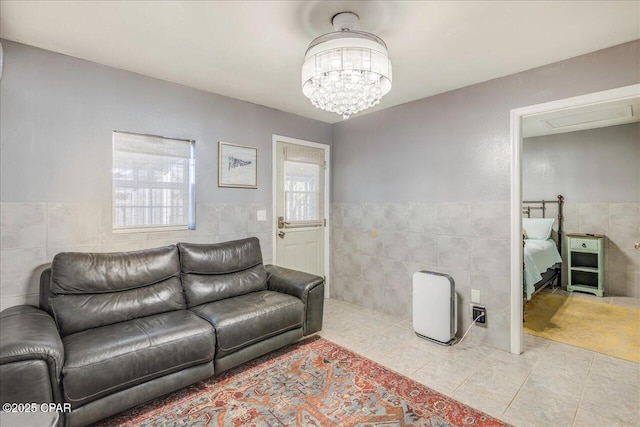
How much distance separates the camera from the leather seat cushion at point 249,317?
2.18m

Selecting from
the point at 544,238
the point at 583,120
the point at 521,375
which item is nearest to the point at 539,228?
the point at 544,238

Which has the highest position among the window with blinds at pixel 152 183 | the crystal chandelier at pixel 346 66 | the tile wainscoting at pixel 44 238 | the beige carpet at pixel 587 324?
the crystal chandelier at pixel 346 66

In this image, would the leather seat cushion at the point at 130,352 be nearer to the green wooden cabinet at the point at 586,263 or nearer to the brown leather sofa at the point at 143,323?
the brown leather sofa at the point at 143,323

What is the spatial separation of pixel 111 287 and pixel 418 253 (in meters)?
2.83

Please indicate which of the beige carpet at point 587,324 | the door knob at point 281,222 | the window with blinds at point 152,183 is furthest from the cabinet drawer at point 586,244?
the window with blinds at point 152,183

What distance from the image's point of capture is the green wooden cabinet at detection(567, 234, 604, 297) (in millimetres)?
4242

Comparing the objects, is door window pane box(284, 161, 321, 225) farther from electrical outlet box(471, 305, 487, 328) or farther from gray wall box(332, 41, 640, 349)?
electrical outlet box(471, 305, 487, 328)

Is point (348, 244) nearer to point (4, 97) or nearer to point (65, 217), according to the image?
point (65, 217)

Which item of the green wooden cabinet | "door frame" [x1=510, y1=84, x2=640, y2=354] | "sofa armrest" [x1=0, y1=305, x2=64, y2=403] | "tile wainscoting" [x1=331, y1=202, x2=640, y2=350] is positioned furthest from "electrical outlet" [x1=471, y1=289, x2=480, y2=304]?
"sofa armrest" [x1=0, y1=305, x2=64, y2=403]

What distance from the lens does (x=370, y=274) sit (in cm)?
377

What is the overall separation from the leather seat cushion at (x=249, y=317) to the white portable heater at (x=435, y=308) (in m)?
1.18

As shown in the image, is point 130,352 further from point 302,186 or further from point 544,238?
point 544,238

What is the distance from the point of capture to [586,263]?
4492 mm

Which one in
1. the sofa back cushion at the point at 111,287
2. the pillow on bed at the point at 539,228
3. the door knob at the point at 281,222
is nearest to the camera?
the sofa back cushion at the point at 111,287
